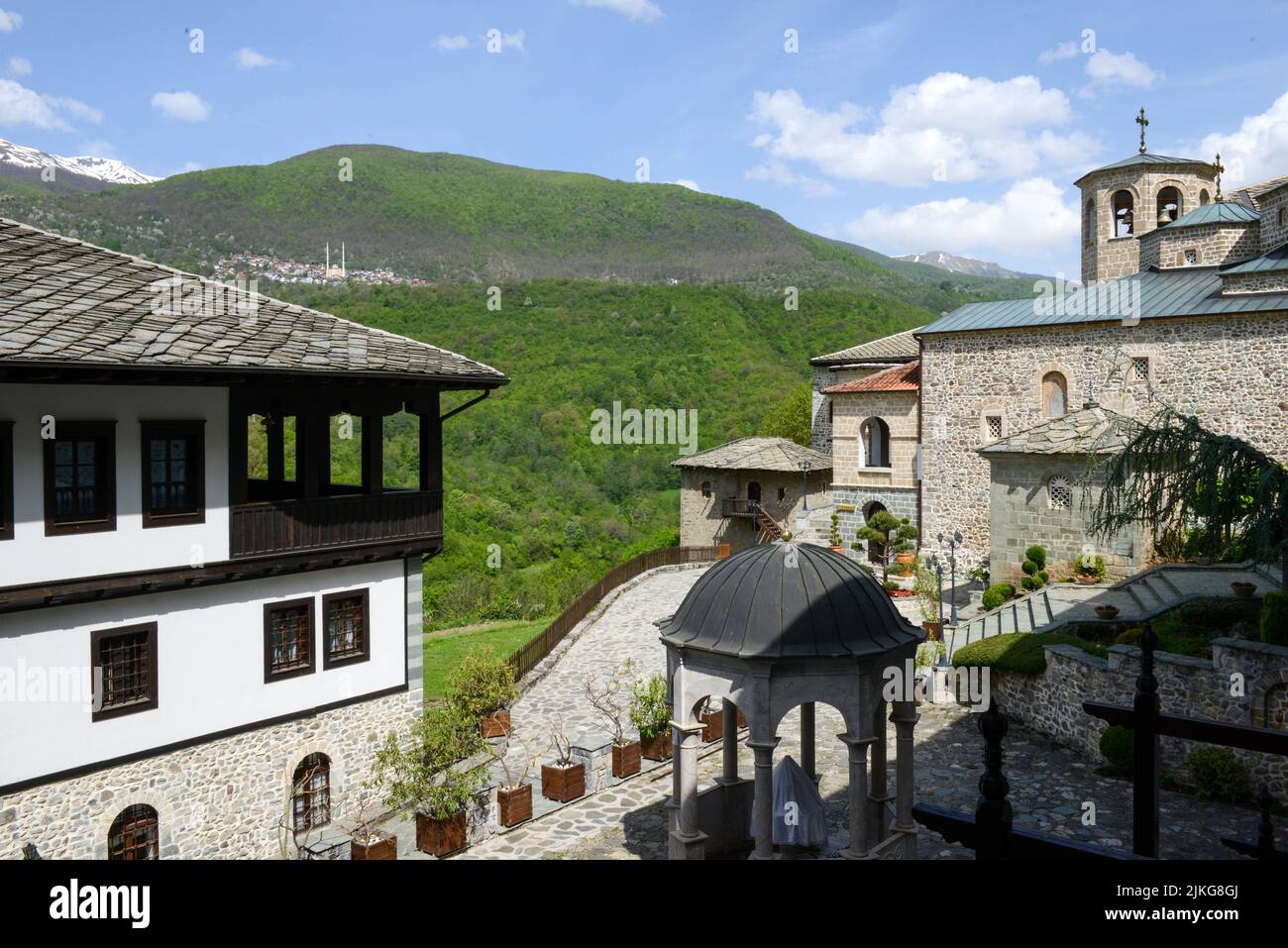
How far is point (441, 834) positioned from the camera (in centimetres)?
1103

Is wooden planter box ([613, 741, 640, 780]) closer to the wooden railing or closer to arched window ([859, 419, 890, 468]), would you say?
the wooden railing

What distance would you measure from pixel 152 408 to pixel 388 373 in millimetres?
2897

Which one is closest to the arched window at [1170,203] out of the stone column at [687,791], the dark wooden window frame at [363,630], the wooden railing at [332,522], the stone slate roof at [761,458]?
the stone slate roof at [761,458]

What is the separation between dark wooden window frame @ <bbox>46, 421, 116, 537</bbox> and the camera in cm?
1050

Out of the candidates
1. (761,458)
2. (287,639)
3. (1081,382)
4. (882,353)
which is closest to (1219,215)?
(1081,382)

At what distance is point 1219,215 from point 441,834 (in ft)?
90.9

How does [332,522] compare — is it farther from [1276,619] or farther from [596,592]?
[596,592]

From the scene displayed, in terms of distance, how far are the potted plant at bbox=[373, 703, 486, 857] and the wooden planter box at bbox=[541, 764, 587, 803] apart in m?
0.94

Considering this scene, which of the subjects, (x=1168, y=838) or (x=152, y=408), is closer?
(x=1168, y=838)

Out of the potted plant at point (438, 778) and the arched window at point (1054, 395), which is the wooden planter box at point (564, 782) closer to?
the potted plant at point (438, 778)

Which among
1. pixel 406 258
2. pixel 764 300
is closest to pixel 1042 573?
pixel 764 300

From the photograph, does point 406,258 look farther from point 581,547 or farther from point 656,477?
point 581,547

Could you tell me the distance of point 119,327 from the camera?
10.9 meters

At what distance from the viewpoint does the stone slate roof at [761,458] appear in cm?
3406
